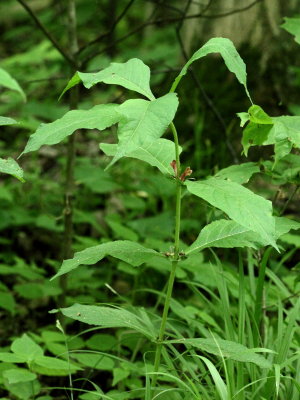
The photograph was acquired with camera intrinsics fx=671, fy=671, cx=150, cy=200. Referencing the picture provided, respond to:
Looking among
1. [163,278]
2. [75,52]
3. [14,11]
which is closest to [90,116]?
[75,52]

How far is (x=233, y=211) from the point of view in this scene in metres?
1.39

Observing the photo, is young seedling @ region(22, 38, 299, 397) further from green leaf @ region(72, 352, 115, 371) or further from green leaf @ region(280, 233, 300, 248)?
green leaf @ region(280, 233, 300, 248)

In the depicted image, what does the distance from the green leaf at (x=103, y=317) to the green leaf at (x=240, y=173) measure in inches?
19.1

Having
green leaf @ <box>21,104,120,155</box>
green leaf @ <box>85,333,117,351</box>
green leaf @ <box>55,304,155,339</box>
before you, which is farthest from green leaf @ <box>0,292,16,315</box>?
green leaf @ <box>21,104,120,155</box>

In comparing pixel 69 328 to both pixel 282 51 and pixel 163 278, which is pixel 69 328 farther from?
pixel 282 51

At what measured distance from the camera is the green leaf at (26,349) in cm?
205

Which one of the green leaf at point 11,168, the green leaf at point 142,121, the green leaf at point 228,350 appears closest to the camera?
the green leaf at point 142,121

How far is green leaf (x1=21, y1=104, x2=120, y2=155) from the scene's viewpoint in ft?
4.53

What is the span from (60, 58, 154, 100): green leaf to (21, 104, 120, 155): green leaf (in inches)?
2.3

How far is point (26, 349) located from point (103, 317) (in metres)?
0.50

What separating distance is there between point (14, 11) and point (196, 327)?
5.99 m

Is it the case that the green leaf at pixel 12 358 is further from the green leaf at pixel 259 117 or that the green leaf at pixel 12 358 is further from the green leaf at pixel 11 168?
the green leaf at pixel 259 117

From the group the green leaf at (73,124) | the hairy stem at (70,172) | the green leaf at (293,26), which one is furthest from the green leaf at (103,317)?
the green leaf at (293,26)

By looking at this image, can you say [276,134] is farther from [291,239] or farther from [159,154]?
[291,239]
